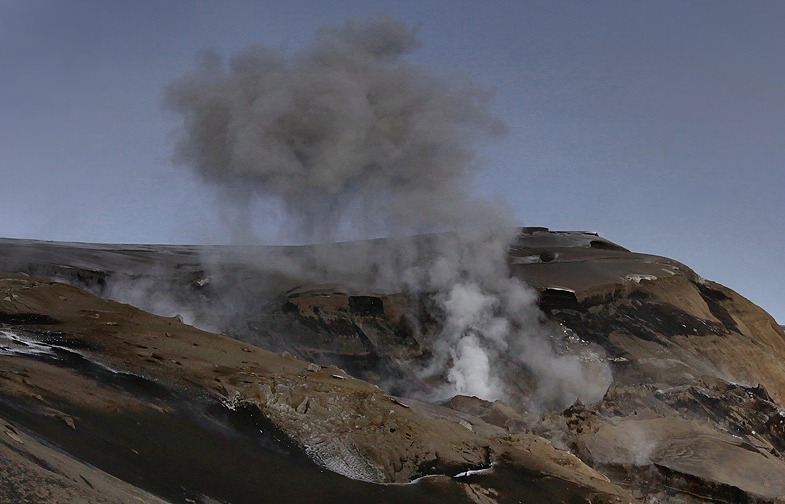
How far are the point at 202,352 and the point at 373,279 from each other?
14.1 metres

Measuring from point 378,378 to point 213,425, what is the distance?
41.9ft

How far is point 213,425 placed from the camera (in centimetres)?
955

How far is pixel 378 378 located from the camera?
22156mm

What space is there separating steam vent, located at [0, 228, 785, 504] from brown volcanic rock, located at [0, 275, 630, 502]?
0.11ft

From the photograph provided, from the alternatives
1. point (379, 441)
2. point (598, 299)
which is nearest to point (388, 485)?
point (379, 441)

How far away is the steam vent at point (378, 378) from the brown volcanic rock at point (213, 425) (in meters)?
0.03

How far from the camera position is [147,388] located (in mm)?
9812

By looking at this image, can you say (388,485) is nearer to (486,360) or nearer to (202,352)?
(202,352)

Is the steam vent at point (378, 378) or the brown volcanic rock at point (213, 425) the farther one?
the steam vent at point (378, 378)

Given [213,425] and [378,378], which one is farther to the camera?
[378,378]

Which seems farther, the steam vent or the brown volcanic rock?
the steam vent

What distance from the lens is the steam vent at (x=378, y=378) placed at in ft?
28.5

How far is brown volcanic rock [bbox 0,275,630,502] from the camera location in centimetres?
809

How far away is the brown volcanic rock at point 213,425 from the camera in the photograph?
26.6 feet
